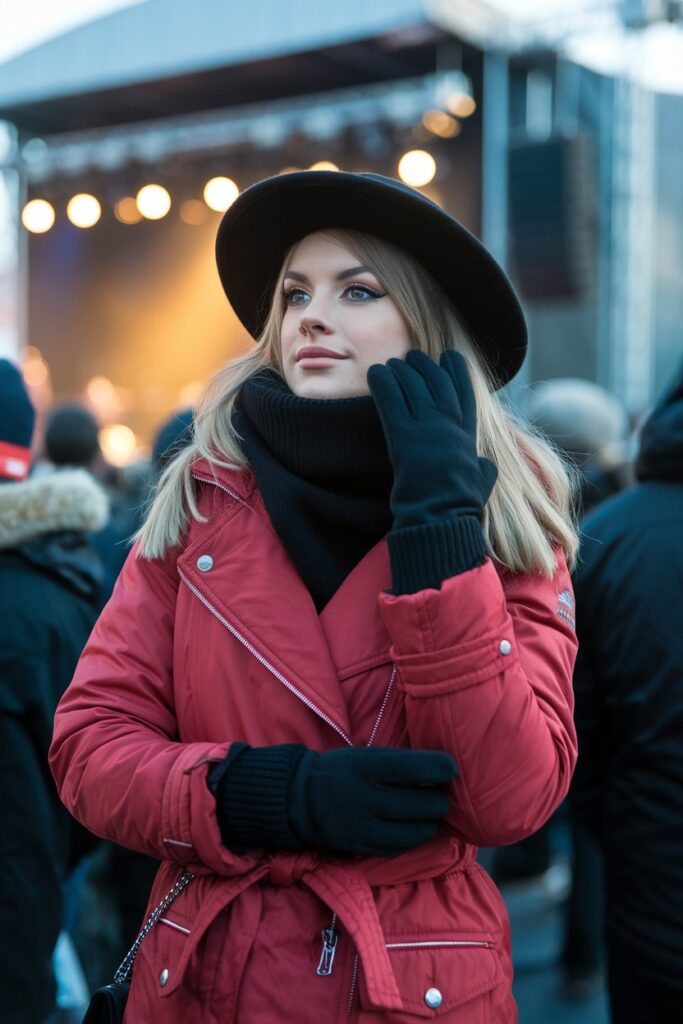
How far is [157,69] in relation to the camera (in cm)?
1095

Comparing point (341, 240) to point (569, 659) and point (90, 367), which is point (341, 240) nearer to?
point (569, 659)

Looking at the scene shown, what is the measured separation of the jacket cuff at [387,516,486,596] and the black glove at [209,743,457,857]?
0.22 meters

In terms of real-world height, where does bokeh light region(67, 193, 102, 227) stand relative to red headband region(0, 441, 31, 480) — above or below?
above

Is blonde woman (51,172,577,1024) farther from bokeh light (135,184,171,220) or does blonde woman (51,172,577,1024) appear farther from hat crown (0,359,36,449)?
bokeh light (135,184,171,220)

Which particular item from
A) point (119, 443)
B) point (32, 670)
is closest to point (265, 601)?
point (32, 670)

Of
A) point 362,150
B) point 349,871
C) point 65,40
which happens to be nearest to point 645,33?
point 362,150

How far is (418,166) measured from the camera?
1078cm

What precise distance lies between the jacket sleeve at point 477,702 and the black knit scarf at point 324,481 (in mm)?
208

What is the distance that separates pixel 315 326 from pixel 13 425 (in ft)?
3.76

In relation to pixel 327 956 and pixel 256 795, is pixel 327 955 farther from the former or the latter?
pixel 256 795

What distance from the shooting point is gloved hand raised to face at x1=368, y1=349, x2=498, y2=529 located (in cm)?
142

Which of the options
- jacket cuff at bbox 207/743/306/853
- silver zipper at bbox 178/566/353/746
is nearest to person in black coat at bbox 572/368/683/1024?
silver zipper at bbox 178/566/353/746

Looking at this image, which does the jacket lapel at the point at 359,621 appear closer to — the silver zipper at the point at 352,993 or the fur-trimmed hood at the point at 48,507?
the silver zipper at the point at 352,993

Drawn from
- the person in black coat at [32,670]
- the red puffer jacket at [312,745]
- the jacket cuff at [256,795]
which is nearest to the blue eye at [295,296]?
the red puffer jacket at [312,745]
